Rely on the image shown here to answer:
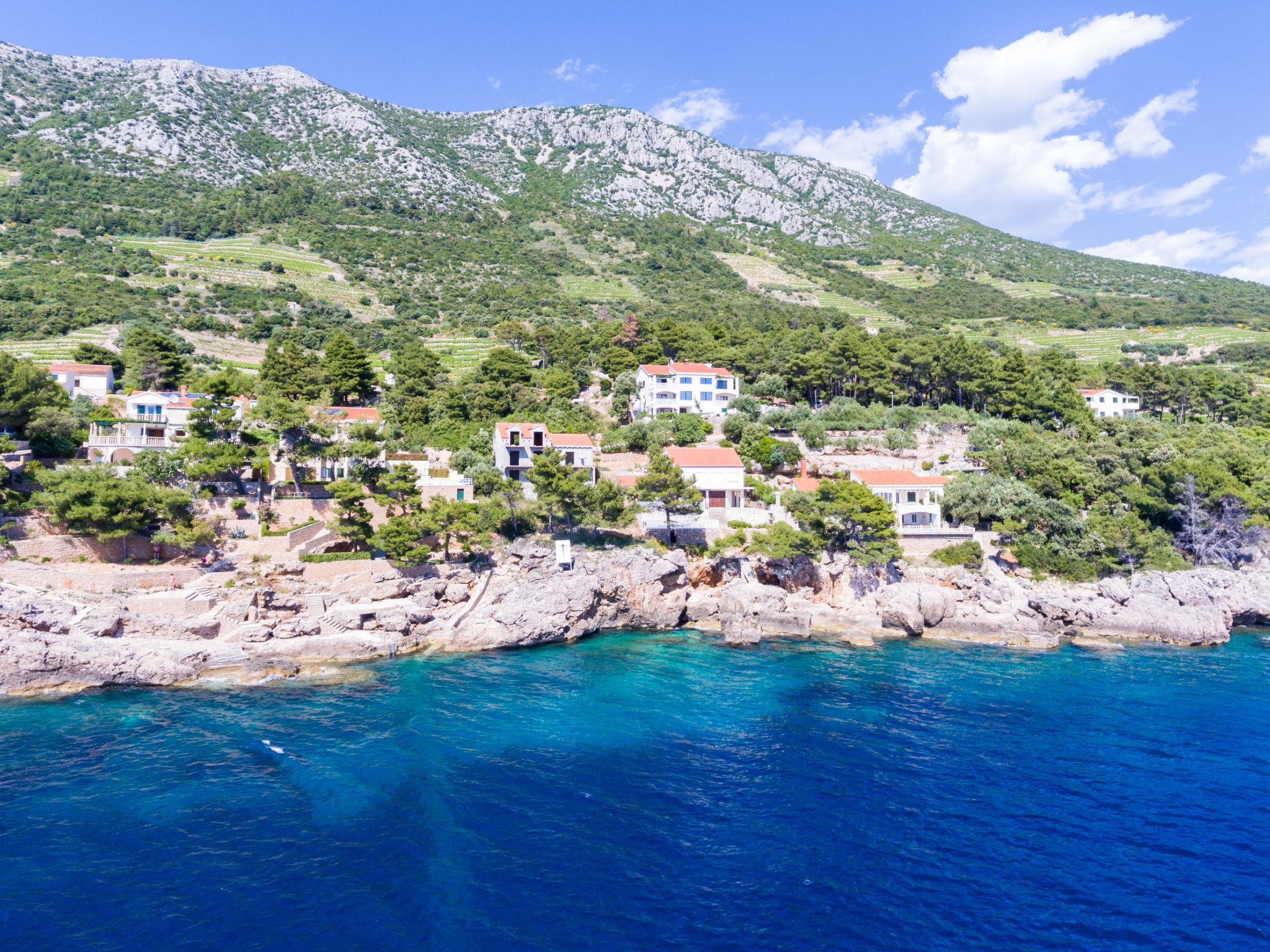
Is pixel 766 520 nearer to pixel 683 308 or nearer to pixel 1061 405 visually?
pixel 1061 405

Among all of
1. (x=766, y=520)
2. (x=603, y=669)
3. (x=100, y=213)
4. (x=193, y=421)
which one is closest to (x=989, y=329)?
(x=766, y=520)

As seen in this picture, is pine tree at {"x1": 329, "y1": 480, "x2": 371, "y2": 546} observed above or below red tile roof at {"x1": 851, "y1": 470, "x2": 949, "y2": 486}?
below

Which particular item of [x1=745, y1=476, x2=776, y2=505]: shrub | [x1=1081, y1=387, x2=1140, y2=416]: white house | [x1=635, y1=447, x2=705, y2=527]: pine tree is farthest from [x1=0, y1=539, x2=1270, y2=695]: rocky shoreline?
[x1=1081, y1=387, x2=1140, y2=416]: white house

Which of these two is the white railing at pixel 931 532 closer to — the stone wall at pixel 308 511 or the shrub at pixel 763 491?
the shrub at pixel 763 491

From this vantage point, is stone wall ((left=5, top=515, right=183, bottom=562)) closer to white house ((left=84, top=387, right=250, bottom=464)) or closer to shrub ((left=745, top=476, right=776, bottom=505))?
white house ((left=84, top=387, right=250, bottom=464))

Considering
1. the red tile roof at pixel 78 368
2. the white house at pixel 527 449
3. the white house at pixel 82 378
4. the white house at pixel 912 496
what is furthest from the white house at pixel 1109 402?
the red tile roof at pixel 78 368

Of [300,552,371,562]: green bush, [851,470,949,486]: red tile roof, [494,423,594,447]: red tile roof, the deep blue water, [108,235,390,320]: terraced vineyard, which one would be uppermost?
[108,235,390,320]: terraced vineyard
